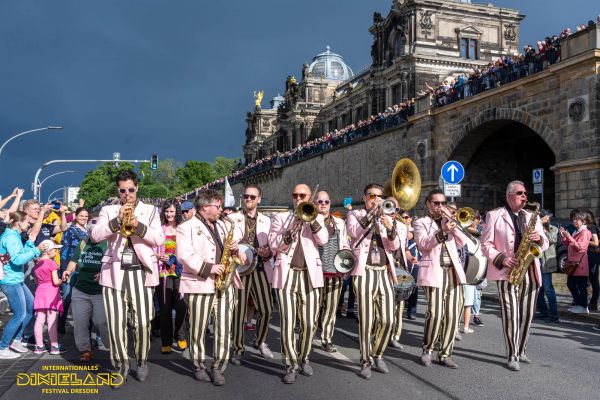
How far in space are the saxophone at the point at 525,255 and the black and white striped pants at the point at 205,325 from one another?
124 inches

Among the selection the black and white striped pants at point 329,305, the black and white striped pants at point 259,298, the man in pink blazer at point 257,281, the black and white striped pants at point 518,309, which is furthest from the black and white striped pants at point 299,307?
the black and white striped pants at point 518,309

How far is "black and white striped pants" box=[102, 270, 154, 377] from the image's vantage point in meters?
5.70

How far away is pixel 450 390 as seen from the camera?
17.9 ft

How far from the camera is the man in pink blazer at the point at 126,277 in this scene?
5.69m

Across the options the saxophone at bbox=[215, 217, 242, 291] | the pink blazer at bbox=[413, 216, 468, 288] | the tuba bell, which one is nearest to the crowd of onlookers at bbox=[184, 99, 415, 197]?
the tuba bell

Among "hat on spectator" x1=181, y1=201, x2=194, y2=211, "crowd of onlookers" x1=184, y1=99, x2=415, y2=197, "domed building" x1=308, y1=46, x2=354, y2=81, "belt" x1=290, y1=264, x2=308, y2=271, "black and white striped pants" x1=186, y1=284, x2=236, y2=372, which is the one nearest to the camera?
"black and white striped pants" x1=186, y1=284, x2=236, y2=372

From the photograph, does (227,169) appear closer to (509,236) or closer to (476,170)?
(476,170)

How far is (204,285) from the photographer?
5758mm

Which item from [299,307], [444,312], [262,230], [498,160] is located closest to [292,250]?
[299,307]

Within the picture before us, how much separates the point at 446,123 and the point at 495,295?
13.9 m

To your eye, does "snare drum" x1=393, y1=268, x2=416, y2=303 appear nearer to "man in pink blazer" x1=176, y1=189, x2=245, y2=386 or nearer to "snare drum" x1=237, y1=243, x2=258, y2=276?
"snare drum" x1=237, y1=243, x2=258, y2=276

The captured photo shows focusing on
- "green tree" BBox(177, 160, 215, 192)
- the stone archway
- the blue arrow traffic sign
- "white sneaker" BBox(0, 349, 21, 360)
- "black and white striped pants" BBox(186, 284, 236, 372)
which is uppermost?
"green tree" BBox(177, 160, 215, 192)

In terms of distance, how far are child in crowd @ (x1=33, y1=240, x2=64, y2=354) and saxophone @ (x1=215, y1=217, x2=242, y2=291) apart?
8.70ft

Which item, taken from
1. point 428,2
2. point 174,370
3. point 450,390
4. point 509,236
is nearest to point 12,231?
point 174,370
